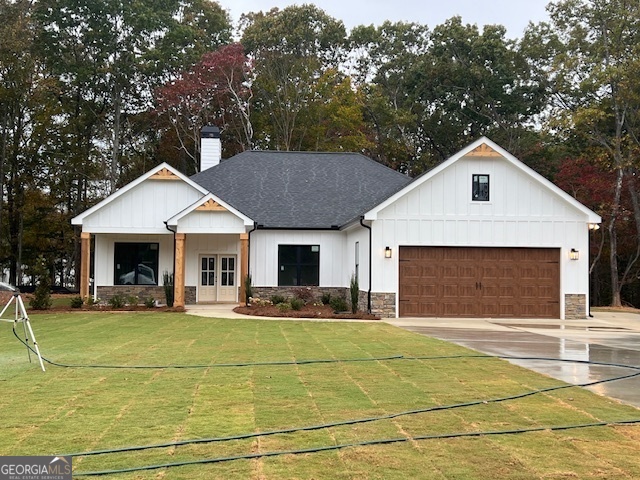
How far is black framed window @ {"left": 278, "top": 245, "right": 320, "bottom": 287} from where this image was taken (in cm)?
2366

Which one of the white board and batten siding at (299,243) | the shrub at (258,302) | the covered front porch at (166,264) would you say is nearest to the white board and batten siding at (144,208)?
the covered front porch at (166,264)

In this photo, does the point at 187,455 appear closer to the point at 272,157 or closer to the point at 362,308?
the point at 362,308

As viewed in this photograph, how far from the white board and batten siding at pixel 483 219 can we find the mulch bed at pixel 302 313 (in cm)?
117

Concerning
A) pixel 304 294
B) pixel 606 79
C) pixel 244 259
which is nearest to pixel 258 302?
pixel 244 259

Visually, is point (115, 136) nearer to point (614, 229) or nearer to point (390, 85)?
point (390, 85)

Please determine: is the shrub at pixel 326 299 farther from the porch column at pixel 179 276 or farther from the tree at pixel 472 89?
the tree at pixel 472 89

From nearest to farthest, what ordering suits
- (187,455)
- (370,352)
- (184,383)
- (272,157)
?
(187,455) < (184,383) < (370,352) < (272,157)

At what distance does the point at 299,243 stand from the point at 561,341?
468 inches

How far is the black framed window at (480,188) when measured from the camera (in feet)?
64.6

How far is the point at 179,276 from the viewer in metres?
21.0

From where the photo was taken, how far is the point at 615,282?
1176 inches

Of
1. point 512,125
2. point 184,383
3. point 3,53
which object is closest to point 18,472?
point 184,383

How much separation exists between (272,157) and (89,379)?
2138cm

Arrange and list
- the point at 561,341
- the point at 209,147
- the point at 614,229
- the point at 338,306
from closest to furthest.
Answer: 1. the point at 561,341
2. the point at 338,306
3. the point at 209,147
4. the point at 614,229
